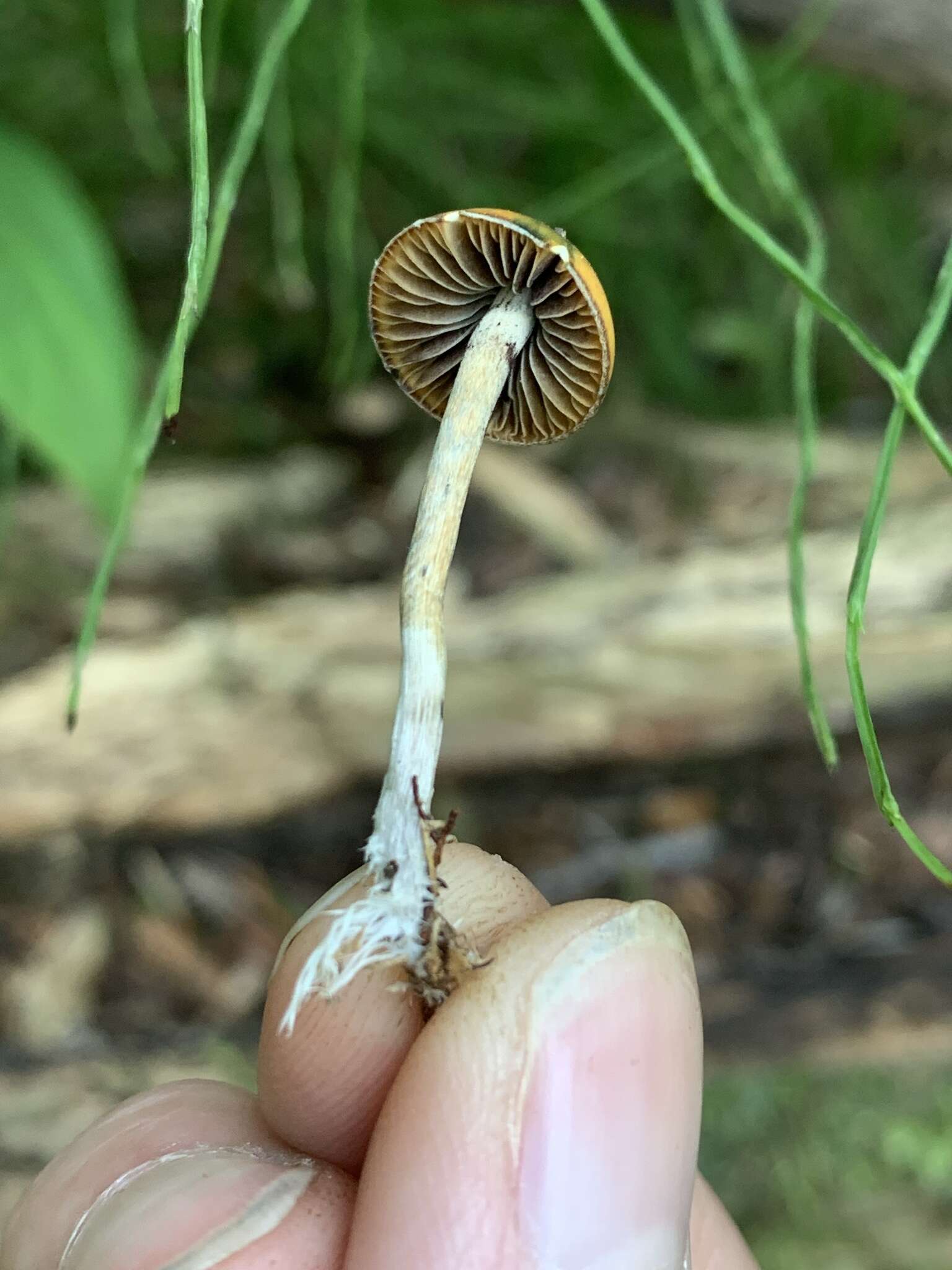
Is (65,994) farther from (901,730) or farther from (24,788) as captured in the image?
(901,730)

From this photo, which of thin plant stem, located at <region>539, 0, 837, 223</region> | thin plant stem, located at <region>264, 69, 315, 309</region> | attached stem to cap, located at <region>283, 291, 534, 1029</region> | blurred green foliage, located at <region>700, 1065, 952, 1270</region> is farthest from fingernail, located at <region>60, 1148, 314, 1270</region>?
thin plant stem, located at <region>264, 69, 315, 309</region>

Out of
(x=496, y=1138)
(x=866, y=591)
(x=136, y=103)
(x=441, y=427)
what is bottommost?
(x=496, y=1138)

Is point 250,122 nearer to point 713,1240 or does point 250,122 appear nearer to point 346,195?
point 346,195

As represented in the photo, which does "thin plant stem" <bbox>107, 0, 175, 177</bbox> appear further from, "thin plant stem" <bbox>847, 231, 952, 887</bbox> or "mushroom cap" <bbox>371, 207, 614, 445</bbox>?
"thin plant stem" <bbox>847, 231, 952, 887</bbox>

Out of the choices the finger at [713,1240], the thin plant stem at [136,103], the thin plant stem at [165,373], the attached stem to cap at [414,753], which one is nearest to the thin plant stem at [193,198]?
the thin plant stem at [165,373]

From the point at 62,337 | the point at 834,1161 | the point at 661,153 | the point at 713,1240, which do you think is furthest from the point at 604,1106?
the point at 834,1161

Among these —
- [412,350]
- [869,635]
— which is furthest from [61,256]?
[869,635]
